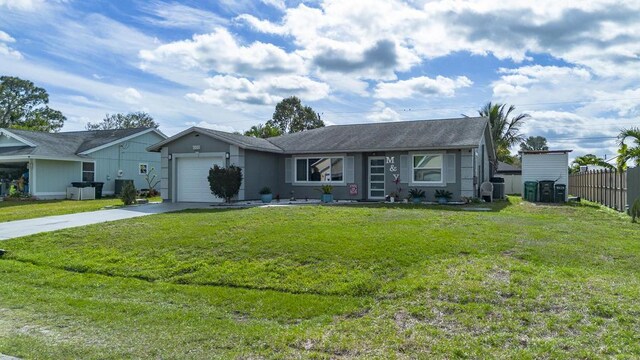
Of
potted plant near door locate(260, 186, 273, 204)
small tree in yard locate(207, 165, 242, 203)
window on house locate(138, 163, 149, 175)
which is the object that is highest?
window on house locate(138, 163, 149, 175)

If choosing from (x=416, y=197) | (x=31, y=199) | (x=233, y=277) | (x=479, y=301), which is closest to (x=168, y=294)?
(x=233, y=277)

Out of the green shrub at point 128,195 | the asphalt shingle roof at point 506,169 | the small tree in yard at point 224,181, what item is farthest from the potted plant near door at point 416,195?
the asphalt shingle roof at point 506,169

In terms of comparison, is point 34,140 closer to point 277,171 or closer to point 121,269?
point 277,171

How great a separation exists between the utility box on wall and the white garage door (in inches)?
578

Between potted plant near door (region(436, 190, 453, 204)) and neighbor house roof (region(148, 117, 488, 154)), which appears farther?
neighbor house roof (region(148, 117, 488, 154))

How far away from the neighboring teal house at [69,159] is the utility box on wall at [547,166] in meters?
24.0

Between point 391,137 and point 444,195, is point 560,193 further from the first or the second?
point 391,137

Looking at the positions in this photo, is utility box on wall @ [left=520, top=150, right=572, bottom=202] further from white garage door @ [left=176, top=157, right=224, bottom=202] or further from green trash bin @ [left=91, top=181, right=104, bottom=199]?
green trash bin @ [left=91, top=181, right=104, bottom=199]

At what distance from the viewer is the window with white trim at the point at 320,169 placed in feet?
67.7

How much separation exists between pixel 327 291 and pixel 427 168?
1329cm

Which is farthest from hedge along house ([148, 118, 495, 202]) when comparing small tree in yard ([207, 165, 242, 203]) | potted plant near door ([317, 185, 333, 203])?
potted plant near door ([317, 185, 333, 203])

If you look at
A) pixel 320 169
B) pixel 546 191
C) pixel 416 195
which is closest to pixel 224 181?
pixel 320 169

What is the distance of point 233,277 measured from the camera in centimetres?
748

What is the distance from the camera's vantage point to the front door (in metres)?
20.0
